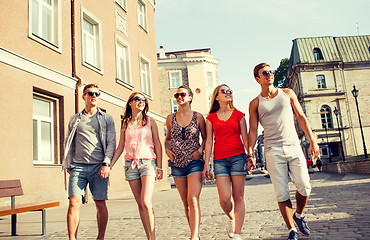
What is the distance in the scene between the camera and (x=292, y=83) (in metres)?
59.4

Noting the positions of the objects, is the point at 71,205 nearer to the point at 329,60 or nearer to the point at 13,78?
the point at 13,78

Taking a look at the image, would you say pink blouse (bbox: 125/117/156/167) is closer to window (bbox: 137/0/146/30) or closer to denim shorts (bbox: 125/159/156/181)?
denim shorts (bbox: 125/159/156/181)

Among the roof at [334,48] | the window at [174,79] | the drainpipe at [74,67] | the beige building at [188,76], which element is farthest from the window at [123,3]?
the roof at [334,48]

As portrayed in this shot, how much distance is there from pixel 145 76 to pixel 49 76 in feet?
30.4

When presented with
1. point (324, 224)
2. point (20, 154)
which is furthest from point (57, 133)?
point (324, 224)

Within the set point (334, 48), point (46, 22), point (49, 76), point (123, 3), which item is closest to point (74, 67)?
point (49, 76)

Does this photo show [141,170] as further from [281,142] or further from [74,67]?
[74,67]

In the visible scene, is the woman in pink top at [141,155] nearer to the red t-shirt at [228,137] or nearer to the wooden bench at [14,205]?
the red t-shirt at [228,137]

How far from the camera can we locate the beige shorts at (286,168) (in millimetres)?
4441

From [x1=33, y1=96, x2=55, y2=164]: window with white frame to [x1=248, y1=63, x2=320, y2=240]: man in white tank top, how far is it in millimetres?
8182

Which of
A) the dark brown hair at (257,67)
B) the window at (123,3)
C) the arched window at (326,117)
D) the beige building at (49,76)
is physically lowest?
the dark brown hair at (257,67)

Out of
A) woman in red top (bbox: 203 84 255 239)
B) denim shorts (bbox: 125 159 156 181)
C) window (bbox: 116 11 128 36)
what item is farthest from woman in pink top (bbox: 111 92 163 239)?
window (bbox: 116 11 128 36)

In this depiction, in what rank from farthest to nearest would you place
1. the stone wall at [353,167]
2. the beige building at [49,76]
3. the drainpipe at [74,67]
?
the stone wall at [353,167]
the drainpipe at [74,67]
the beige building at [49,76]

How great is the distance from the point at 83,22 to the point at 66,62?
8.34ft
